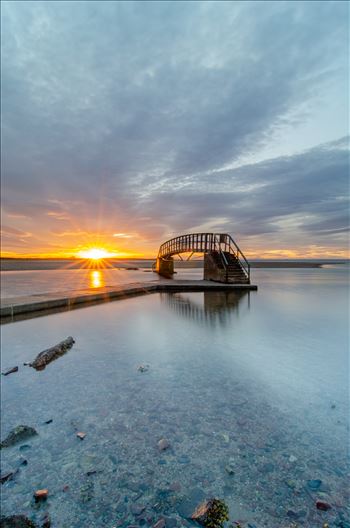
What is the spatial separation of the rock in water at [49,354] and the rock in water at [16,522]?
126 inches

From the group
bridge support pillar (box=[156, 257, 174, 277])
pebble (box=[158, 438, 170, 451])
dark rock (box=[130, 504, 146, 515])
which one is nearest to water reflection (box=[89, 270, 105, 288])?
bridge support pillar (box=[156, 257, 174, 277])

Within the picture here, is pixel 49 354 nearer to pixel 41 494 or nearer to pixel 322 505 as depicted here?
pixel 41 494

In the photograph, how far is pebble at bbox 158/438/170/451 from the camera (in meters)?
2.86

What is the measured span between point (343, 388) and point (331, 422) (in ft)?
3.91

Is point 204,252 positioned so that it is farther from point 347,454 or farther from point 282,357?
point 347,454

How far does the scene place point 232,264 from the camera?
69.3 feet

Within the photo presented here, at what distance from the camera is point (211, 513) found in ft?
6.94

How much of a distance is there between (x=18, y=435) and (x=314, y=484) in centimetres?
310

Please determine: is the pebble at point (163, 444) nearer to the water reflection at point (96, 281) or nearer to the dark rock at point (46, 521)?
the dark rock at point (46, 521)

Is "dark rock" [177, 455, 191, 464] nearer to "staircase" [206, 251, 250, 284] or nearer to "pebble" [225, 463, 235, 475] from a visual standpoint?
"pebble" [225, 463, 235, 475]

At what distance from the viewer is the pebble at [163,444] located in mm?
Answer: 2859

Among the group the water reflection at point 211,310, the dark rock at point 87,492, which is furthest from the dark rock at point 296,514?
the water reflection at point 211,310

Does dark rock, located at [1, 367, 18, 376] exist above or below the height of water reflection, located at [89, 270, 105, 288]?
below

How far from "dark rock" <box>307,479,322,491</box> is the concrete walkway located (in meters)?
9.05
